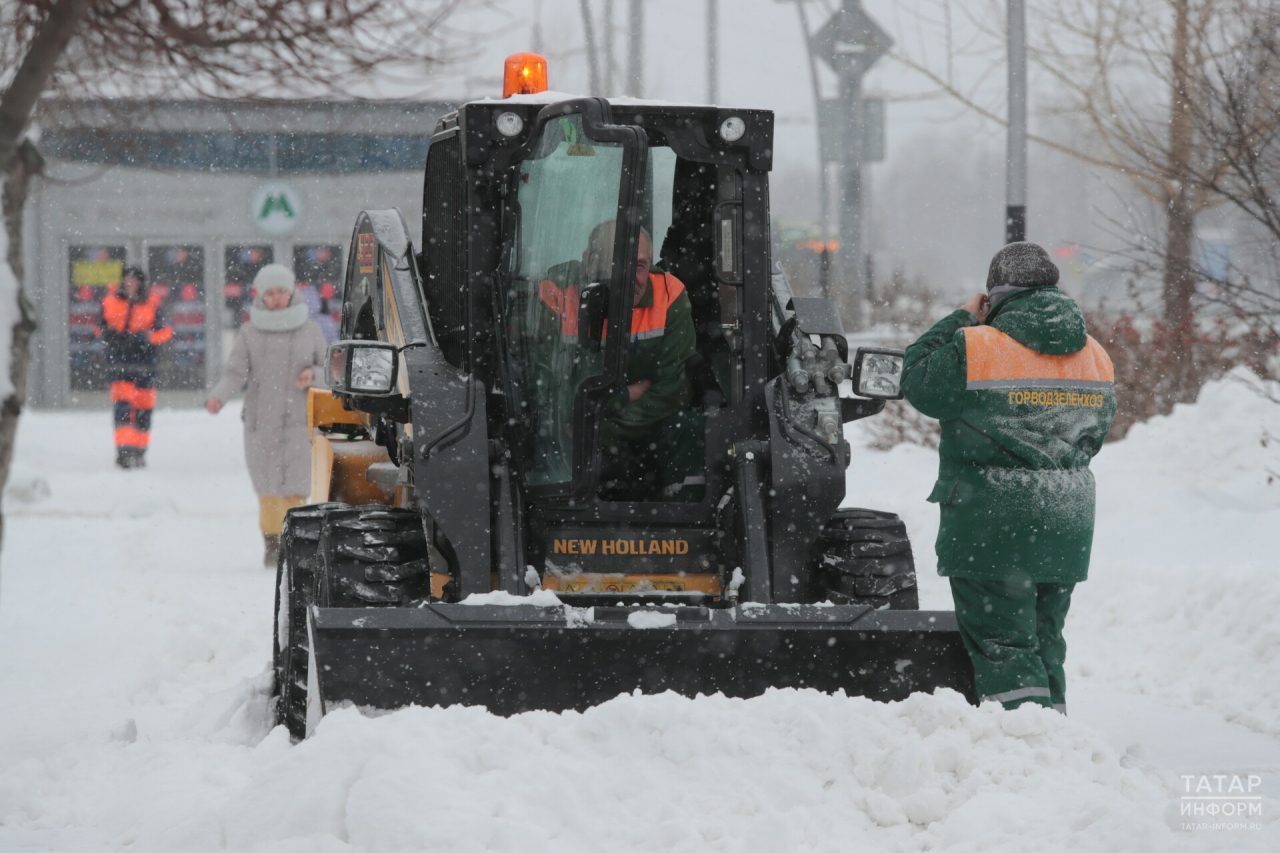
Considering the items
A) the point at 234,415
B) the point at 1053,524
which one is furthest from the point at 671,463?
the point at 234,415

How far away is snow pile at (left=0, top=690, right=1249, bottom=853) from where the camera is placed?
356 cm

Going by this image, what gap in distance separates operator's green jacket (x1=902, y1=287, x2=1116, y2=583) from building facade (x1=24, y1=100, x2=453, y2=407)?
Answer: 54.7 ft

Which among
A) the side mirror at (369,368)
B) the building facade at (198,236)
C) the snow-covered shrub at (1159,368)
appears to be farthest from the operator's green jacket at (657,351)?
the building facade at (198,236)

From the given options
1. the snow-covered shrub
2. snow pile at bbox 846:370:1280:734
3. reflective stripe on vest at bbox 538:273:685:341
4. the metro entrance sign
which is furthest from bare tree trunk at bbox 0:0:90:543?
the metro entrance sign

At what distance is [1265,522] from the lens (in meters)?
8.88

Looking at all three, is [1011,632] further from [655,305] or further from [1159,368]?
[1159,368]

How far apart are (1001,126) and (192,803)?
14.1m

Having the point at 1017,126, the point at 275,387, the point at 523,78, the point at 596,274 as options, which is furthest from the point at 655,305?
the point at 1017,126

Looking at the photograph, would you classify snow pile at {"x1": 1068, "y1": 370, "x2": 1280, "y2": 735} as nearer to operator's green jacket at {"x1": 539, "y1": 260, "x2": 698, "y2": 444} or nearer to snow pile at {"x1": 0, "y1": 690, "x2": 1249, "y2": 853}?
snow pile at {"x1": 0, "y1": 690, "x2": 1249, "y2": 853}

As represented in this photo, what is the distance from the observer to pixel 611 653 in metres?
4.47

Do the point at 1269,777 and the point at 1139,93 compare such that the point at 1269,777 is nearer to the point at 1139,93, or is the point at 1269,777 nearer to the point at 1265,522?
the point at 1265,522

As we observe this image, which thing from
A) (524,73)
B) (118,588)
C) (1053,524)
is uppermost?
(524,73)

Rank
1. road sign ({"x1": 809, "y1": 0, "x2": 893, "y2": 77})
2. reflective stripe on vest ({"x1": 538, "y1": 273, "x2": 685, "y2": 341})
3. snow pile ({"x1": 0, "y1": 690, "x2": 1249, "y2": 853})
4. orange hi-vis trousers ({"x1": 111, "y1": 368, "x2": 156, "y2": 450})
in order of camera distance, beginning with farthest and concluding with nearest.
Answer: road sign ({"x1": 809, "y1": 0, "x2": 893, "y2": 77}) → orange hi-vis trousers ({"x1": 111, "y1": 368, "x2": 156, "y2": 450}) → reflective stripe on vest ({"x1": 538, "y1": 273, "x2": 685, "y2": 341}) → snow pile ({"x1": 0, "y1": 690, "x2": 1249, "y2": 853})

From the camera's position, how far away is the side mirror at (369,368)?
16.8 ft
